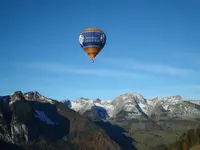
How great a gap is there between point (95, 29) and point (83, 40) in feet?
22.2

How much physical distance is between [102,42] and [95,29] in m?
6.45

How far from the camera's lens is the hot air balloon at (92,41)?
440 feet

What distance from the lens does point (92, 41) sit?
441ft

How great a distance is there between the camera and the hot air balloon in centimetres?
13425

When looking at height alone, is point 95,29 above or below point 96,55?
above

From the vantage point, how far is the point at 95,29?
135m

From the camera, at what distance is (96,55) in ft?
453

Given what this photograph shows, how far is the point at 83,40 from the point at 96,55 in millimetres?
8393

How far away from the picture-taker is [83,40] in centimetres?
13612

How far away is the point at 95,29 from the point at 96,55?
11.0m

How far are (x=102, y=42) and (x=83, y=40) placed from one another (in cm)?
813
